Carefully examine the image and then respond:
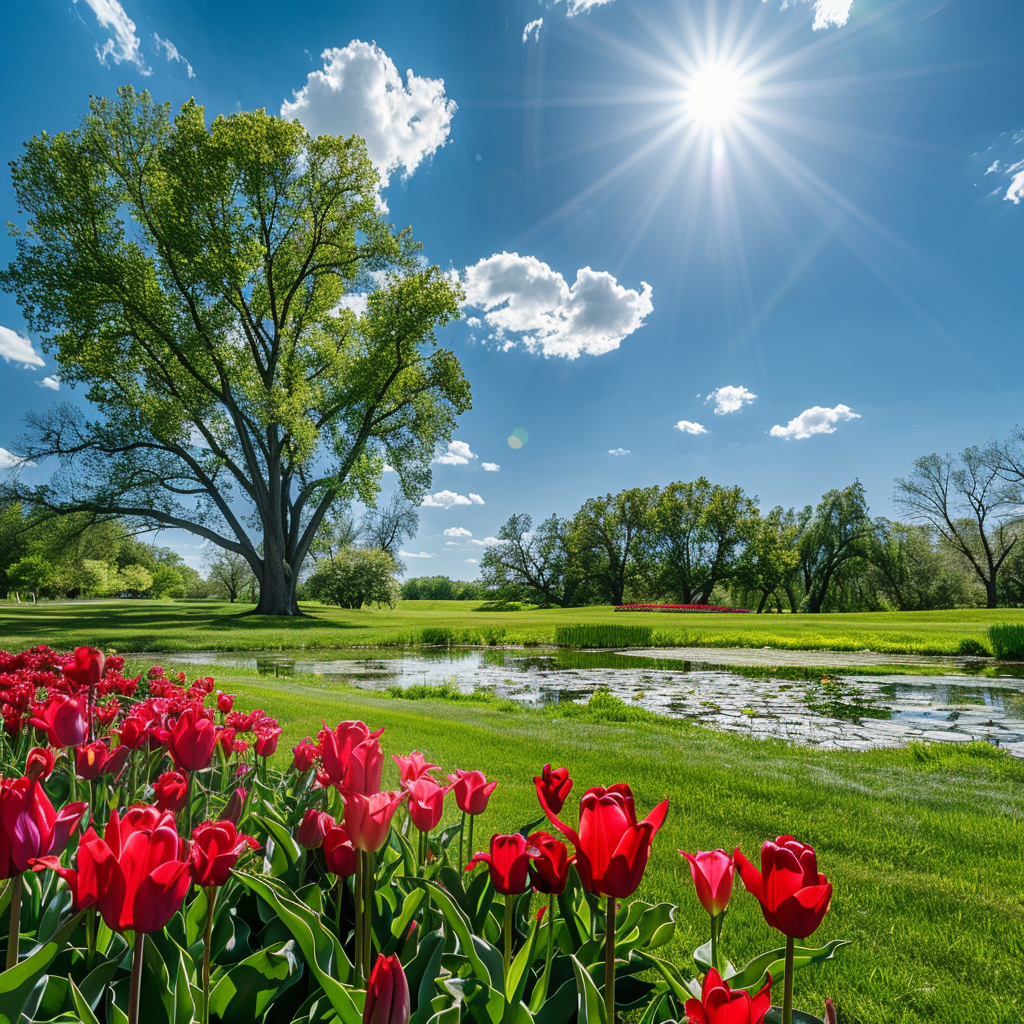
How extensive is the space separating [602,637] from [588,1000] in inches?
678

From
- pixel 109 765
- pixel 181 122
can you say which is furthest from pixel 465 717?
pixel 181 122

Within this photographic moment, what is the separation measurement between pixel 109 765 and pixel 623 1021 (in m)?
1.72

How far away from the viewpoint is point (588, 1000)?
0.86m

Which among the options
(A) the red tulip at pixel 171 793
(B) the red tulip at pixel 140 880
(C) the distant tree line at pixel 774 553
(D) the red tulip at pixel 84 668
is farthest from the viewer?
(C) the distant tree line at pixel 774 553

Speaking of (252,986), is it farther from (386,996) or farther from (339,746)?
(386,996)

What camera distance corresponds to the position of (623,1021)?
1573 mm

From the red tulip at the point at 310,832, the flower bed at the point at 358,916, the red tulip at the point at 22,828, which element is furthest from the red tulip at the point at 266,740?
the red tulip at the point at 22,828

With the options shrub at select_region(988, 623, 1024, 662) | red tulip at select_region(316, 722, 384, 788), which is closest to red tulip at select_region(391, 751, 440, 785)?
red tulip at select_region(316, 722, 384, 788)

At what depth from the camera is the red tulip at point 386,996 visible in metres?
0.67

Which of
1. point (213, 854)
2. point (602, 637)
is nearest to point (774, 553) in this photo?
point (602, 637)

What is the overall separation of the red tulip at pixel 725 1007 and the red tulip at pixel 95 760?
65.2 inches

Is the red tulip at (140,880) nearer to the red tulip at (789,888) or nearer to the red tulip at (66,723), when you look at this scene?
the red tulip at (789,888)

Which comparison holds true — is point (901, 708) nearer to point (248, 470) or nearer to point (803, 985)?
point (803, 985)

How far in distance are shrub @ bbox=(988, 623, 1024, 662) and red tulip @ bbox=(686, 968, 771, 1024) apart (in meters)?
16.1
